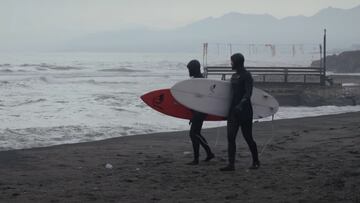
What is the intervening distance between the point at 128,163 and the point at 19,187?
2.32 meters

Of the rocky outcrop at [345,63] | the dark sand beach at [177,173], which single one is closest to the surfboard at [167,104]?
the dark sand beach at [177,173]

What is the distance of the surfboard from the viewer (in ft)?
32.5

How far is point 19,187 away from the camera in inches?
297

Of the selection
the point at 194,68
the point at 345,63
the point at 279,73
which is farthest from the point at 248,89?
the point at 345,63

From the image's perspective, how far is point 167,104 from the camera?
394 inches

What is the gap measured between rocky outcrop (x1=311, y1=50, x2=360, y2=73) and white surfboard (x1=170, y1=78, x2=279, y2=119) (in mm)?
49316

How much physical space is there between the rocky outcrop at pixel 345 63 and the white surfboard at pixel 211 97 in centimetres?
4932

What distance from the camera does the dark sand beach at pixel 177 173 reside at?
6.71m

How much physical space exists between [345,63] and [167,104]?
175ft

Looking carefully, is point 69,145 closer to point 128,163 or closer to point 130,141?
point 130,141

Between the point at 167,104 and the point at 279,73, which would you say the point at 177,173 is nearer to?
the point at 167,104

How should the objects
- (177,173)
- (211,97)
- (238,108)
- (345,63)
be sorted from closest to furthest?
1. (238,108)
2. (177,173)
3. (211,97)
4. (345,63)

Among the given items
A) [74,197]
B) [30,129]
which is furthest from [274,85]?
[74,197]

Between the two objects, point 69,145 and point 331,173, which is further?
point 69,145
